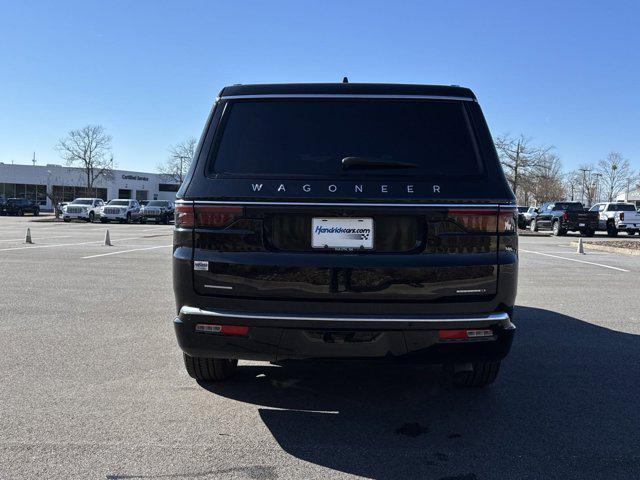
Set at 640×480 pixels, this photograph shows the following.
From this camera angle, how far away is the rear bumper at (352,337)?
10.3 feet

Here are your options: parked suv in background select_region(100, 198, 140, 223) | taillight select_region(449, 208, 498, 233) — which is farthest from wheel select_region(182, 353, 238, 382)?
parked suv in background select_region(100, 198, 140, 223)

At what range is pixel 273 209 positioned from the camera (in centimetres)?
319

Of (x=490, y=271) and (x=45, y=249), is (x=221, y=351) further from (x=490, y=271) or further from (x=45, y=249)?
(x=45, y=249)

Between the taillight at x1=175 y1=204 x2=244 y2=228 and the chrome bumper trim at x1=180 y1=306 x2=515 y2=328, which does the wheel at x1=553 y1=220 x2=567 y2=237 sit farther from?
the taillight at x1=175 y1=204 x2=244 y2=228

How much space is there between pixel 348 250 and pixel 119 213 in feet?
130

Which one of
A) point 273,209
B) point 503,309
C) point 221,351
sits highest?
point 273,209

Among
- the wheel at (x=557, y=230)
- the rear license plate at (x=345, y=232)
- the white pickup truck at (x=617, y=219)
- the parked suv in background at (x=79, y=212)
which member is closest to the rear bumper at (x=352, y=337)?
the rear license plate at (x=345, y=232)

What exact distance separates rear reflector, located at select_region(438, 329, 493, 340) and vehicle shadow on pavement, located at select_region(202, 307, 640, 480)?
2.12 feet

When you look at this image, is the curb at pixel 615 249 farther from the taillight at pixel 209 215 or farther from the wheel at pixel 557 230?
the taillight at pixel 209 215

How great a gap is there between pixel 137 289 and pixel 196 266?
20.2ft

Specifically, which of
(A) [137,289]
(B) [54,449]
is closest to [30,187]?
(A) [137,289]

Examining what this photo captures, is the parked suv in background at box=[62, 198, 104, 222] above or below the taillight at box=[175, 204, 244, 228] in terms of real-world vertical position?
below

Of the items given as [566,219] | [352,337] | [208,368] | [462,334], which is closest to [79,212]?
[566,219]

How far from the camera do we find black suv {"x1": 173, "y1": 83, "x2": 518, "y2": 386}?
3160 millimetres
